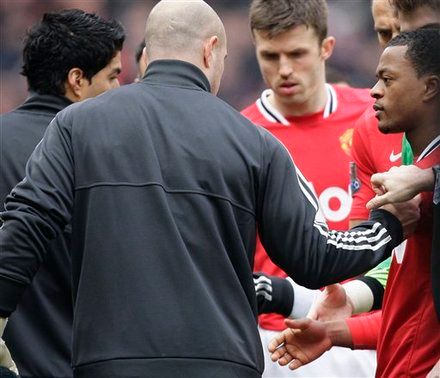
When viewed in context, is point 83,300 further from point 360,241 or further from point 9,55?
point 9,55

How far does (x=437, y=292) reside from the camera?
366 cm

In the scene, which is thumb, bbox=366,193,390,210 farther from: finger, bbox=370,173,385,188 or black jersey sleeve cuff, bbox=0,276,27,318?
black jersey sleeve cuff, bbox=0,276,27,318

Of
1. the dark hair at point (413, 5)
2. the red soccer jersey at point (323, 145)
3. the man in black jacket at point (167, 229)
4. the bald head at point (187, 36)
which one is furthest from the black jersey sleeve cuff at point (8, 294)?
the red soccer jersey at point (323, 145)

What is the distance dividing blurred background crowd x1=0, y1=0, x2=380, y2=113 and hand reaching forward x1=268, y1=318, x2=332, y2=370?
6.38 metres

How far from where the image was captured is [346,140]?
6.23 metres

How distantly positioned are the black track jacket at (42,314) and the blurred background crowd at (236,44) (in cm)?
563

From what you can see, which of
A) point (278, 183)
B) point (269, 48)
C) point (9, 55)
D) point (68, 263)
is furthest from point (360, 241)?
point (9, 55)

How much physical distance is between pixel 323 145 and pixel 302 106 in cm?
25

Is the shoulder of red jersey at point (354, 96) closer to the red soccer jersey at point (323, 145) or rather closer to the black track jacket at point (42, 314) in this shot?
the red soccer jersey at point (323, 145)

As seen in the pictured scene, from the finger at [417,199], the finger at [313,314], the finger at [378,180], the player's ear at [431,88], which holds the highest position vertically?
the player's ear at [431,88]

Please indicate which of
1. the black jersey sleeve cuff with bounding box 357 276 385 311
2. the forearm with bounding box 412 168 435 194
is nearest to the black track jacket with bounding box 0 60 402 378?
the forearm with bounding box 412 168 435 194

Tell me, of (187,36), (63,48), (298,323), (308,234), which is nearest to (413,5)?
(187,36)

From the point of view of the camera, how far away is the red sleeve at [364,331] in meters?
4.30

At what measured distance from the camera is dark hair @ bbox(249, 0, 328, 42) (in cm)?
630
